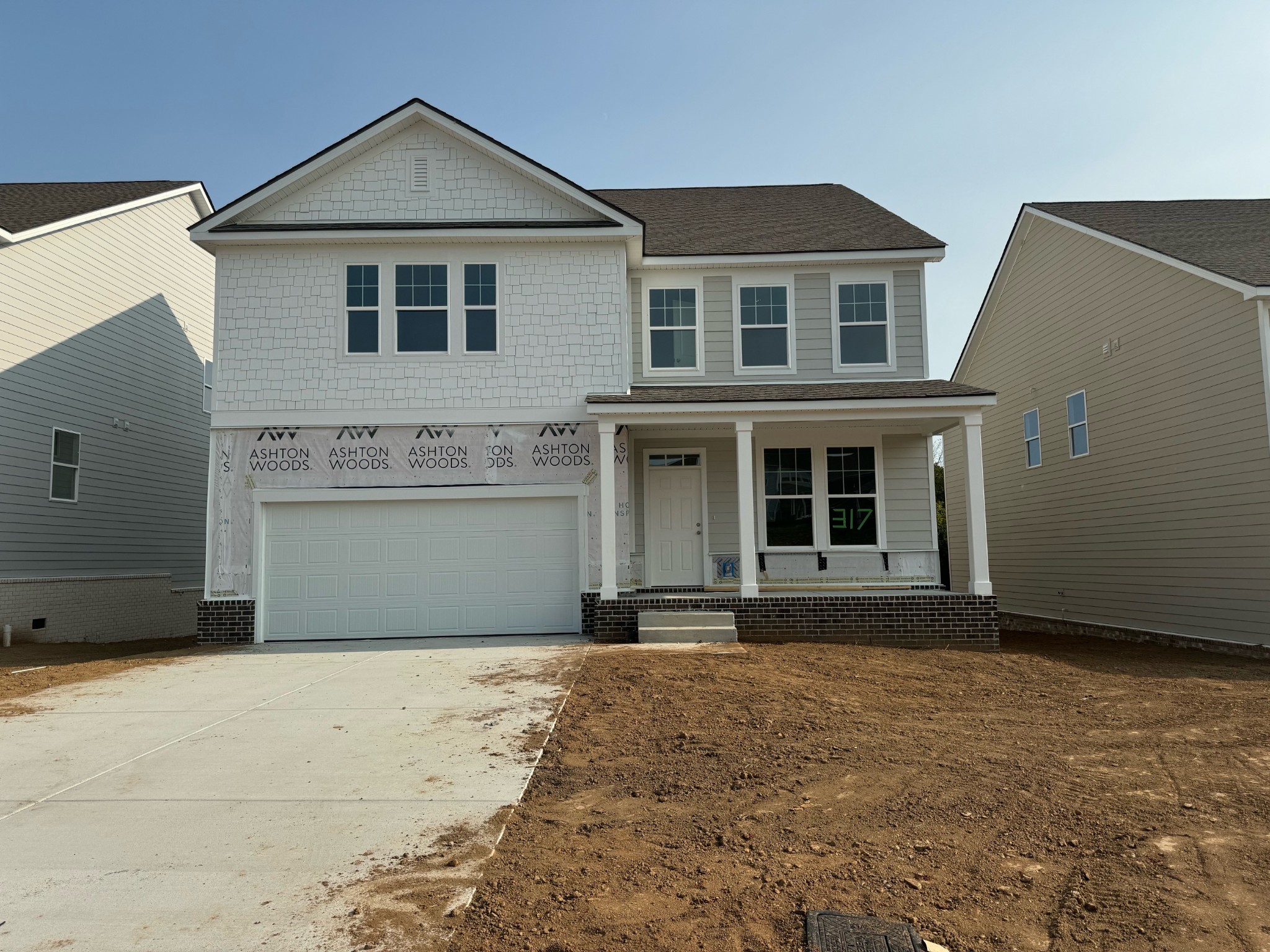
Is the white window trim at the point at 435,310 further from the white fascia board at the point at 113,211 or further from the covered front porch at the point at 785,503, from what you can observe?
the white fascia board at the point at 113,211

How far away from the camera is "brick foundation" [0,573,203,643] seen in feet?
47.3

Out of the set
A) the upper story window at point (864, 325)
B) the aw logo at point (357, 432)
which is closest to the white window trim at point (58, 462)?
the aw logo at point (357, 432)

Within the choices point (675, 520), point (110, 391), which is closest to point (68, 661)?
point (110, 391)

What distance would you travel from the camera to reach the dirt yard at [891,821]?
11.8 ft

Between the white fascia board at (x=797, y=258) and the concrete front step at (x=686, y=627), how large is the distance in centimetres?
579

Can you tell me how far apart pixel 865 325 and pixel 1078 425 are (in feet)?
15.8

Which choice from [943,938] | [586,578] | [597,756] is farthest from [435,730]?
[586,578]

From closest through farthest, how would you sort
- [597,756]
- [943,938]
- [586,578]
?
[943,938], [597,756], [586,578]

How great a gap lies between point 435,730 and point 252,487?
25.1 ft

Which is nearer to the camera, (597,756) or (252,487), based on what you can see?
(597,756)

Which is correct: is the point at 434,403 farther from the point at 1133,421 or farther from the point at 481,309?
the point at 1133,421

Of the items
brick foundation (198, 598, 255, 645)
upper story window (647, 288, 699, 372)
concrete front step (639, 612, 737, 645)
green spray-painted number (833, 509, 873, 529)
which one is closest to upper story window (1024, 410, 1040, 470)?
green spray-painted number (833, 509, 873, 529)

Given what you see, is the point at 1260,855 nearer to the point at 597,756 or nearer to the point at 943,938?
the point at 943,938

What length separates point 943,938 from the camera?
3.45 meters
